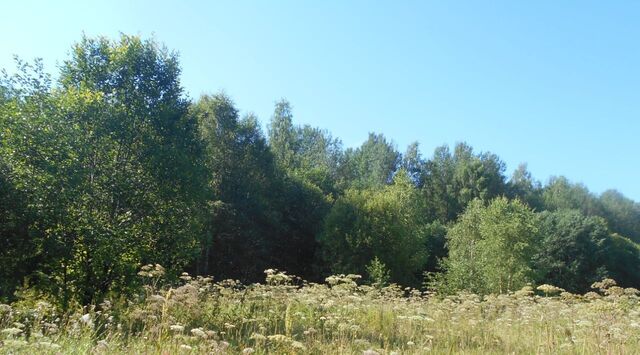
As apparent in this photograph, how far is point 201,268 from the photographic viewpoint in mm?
26797

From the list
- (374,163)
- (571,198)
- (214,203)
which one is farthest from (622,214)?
(214,203)

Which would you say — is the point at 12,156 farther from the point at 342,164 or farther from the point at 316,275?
the point at 342,164

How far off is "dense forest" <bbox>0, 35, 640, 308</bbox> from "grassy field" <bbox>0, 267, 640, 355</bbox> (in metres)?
1.65

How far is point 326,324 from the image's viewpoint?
7.33 meters

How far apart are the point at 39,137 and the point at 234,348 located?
730 cm

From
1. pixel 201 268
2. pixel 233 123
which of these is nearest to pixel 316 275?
pixel 201 268

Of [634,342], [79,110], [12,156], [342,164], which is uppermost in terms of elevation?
[342,164]

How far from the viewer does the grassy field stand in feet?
16.6

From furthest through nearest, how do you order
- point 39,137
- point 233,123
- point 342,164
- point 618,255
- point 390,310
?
point 342,164 → point 618,255 → point 233,123 → point 39,137 → point 390,310

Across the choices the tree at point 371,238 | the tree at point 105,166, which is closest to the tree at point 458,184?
the tree at point 371,238

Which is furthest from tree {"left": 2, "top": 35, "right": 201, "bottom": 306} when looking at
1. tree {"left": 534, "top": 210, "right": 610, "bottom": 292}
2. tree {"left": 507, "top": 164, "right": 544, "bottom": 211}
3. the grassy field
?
tree {"left": 507, "top": 164, "right": 544, "bottom": 211}

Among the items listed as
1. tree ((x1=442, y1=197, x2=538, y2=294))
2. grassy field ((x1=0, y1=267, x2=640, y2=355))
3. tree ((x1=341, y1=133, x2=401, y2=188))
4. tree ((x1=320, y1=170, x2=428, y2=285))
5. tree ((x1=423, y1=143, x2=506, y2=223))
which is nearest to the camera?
grassy field ((x1=0, y1=267, x2=640, y2=355))

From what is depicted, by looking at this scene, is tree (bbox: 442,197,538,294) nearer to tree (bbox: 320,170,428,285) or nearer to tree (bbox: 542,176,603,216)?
tree (bbox: 320,170,428,285)

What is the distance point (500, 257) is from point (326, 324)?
19.1 metres
